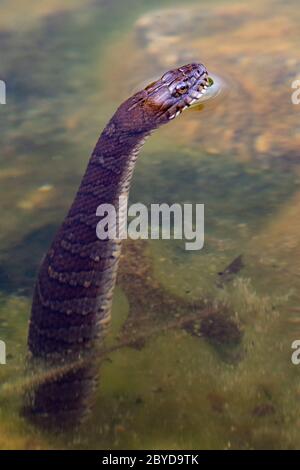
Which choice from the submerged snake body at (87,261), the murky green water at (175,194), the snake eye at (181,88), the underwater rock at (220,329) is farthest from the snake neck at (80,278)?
the snake eye at (181,88)

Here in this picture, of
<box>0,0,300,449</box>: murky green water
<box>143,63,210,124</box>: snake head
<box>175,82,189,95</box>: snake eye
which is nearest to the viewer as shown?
<box>0,0,300,449</box>: murky green water

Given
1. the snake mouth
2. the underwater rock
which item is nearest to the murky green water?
the underwater rock

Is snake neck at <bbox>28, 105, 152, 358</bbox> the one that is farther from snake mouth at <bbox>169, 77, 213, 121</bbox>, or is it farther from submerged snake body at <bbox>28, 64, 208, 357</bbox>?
snake mouth at <bbox>169, 77, 213, 121</bbox>

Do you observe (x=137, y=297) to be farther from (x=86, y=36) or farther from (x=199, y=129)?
(x=86, y=36)

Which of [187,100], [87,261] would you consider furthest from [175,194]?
[87,261]

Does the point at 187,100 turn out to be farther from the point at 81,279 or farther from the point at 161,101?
the point at 81,279

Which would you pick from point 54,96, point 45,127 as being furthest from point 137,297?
point 54,96

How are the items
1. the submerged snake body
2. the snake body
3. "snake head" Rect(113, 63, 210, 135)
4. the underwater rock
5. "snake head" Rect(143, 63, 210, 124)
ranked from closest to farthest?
the snake body
the submerged snake body
the underwater rock
"snake head" Rect(113, 63, 210, 135)
"snake head" Rect(143, 63, 210, 124)
